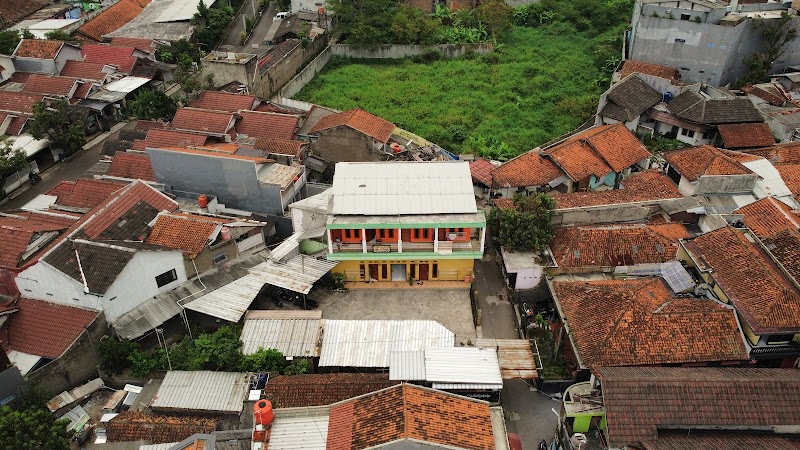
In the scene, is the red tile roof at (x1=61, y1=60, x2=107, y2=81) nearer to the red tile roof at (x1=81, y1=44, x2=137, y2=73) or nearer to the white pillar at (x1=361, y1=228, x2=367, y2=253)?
the red tile roof at (x1=81, y1=44, x2=137, y2=73)

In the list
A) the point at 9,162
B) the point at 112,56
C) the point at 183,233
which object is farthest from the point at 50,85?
the point at 183,233

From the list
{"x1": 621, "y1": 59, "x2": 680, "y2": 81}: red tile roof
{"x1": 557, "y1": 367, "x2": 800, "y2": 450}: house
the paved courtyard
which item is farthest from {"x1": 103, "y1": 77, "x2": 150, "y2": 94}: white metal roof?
{"x1": 557, "y1": 367, "x2": 800, "y2": 450}: house

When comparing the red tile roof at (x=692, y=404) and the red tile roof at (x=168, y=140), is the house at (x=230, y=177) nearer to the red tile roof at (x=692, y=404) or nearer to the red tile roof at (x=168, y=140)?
the red tile roof at (x=168, y=140)

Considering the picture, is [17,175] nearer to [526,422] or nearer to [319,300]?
[319,300]

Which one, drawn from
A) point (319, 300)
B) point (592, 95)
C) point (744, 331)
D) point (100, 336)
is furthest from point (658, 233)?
point (100, 336)

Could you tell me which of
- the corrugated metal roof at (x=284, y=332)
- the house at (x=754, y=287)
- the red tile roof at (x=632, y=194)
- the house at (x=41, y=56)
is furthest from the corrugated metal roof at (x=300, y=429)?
the house at (x=41, y=56)
